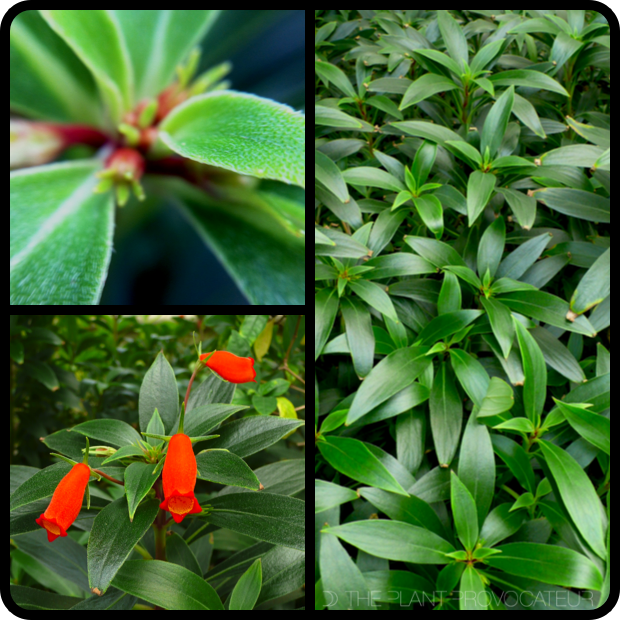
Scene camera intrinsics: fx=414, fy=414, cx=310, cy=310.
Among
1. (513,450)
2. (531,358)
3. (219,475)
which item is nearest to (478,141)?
(531,358)

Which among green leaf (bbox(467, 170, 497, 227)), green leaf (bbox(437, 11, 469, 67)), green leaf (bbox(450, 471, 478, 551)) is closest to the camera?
green leaf (bbox(450, 471, 478, 551))

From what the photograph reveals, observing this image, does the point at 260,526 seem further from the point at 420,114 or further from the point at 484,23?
the point at 484,23

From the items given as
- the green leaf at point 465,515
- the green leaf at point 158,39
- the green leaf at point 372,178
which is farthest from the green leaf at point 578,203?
the green leaf at point 158,39

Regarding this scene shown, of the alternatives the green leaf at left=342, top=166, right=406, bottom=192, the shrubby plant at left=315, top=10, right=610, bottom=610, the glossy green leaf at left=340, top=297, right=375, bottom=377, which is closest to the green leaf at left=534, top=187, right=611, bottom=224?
the shrubby plant at left=315, top=10, right=610, bottom=610

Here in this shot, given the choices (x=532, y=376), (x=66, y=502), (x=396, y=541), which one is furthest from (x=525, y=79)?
(x=66, y=502)

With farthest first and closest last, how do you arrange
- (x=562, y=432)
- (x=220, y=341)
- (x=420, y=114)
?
(x=420, y=114) < (x=220, y=341) < (x=562, y=432)

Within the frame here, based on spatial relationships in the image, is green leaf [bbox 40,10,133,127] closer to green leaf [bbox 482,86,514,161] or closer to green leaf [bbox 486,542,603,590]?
green leaf [bbox 482,86,514,161]

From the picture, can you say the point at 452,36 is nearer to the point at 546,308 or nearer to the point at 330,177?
the point at 330,177
